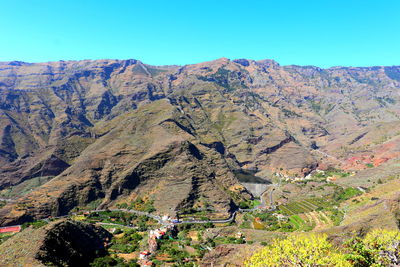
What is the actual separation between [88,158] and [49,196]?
32.1 meters

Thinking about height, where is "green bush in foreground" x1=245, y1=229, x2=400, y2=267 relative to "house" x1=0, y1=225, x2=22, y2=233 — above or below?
above

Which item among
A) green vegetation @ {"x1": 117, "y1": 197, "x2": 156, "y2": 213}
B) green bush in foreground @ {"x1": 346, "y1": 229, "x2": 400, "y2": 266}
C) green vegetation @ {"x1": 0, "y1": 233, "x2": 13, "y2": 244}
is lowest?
green vegetation @ {"x1": 0, "y1": 233, "x2": 13, "y2": 244}

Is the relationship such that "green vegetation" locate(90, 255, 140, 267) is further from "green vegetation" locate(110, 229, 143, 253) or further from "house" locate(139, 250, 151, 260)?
"green vegetation" locate(110, 229, 143, 253)

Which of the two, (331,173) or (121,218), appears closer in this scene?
(121,218)

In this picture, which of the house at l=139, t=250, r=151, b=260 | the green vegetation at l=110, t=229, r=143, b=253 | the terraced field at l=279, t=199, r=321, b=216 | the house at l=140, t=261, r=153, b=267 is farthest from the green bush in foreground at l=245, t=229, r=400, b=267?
the terraced field at l=279, t=199, r=321, b=216

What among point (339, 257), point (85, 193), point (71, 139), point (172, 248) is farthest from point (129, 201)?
point (339, 257)

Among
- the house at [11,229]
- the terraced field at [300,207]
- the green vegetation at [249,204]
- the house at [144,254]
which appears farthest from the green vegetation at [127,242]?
the terraced field at [300,207]

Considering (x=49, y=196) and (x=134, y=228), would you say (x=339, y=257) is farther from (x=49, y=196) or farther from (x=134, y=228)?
(x=49, y=196)

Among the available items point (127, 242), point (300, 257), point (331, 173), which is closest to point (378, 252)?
point (300, 257)

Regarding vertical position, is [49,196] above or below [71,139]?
below

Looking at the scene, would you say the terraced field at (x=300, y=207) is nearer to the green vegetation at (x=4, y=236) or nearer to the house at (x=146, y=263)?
the house at (x=146, y=263)

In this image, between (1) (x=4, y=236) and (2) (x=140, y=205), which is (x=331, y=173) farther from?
(1) (x=4, y=236)

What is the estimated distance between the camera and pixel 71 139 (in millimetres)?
188750

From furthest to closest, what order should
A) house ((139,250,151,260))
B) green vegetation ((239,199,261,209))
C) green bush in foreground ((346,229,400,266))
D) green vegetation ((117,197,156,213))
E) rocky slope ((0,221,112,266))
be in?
1. green vegetation ((239,199,261,209))
2. green vegetation ((117,197,156,213))
3. house ((139,250,151,260))
4. rocky slope ((0,221,112,266))
5. green bush in foreground ((346,229,400,266))
